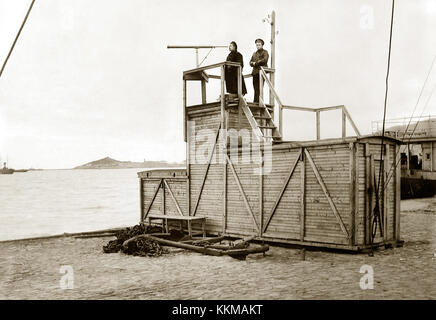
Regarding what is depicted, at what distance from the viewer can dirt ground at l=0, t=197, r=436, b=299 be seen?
8.82m

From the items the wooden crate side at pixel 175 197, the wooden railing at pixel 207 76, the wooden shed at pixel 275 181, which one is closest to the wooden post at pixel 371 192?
the wooden shed at pixel 275 181

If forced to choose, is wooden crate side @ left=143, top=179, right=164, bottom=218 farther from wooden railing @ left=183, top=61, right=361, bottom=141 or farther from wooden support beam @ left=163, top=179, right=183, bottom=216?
wooden railing @ left=183, top=61, right=361, bottom=141

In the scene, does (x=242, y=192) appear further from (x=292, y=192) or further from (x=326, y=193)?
(x=326, y=193)

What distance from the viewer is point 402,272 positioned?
10219mm

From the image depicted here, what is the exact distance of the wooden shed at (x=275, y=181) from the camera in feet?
41.0

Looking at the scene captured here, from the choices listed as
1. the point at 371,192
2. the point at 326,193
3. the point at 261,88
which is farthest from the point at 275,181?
the point at 261,88

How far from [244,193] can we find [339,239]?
144 inches

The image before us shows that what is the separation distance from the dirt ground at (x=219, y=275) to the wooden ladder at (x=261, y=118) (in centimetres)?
387

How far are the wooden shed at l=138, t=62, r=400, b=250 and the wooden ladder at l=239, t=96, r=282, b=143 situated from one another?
0.04m

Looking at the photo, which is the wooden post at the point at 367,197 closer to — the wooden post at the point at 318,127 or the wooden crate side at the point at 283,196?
the wooden crate side at the point at 283,196

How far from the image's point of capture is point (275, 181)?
14.2 metres

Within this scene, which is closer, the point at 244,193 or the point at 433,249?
the point at 433,249
